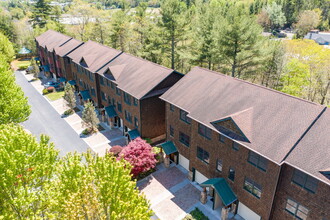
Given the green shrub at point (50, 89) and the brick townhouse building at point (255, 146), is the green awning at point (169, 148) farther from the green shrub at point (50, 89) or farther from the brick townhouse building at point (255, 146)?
the green shrub at point (50, 89)

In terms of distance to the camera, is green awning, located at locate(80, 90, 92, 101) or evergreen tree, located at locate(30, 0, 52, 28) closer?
green awning, located at locate(80, 90, 92, 101)

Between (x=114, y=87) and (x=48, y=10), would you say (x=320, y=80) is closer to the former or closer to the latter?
(x=114, y=87)

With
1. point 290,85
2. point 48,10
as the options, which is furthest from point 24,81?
point 290,85

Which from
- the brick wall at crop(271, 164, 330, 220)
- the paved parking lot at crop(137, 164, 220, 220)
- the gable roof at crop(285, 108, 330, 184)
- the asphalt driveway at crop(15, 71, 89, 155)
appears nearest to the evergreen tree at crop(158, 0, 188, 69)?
the asphalt driveway at crop(15, 71, 89, 155)

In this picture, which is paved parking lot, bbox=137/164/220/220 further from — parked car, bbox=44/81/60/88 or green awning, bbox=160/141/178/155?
parked car, bbox=44/81/60/88

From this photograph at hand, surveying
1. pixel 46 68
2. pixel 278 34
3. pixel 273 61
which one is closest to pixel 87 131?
pixel 273 61

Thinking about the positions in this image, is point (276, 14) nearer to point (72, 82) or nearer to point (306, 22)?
point (306, 22)
